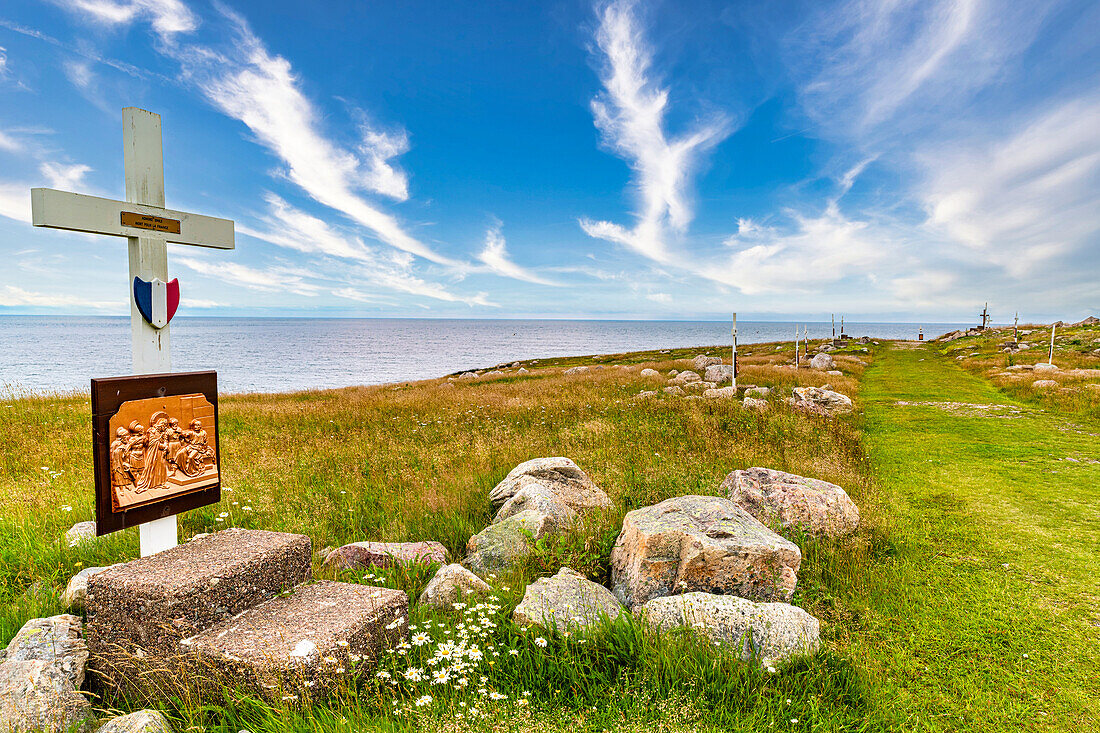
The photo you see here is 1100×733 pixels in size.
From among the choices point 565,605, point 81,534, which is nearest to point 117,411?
point 81,534

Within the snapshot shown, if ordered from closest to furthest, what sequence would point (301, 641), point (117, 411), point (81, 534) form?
1. point (301, 641)
2. point (117, 411)
3. point (81, 534)

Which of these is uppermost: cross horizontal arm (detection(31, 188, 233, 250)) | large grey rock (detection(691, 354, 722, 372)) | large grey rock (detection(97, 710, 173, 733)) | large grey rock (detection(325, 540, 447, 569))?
cross horizontal arm (detection(31, 188, 233, 250))

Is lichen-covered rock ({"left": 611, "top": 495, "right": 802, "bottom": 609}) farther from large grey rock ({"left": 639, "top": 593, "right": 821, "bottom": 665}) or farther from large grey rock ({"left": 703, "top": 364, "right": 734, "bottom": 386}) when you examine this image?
large grey rock ({"left": 703, "top": 364, "right": 734, "bottom": 386})

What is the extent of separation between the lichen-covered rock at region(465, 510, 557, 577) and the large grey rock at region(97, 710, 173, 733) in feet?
9.30

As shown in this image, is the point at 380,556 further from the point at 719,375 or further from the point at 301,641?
the point at 719,375

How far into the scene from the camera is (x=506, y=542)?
18.8 ft

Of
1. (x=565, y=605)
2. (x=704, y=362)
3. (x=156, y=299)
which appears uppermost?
(x=156, y=299)

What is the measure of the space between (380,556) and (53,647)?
253 centimetres

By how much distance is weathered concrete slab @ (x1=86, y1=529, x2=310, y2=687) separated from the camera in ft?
11.6

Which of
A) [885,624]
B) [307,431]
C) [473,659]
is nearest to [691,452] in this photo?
[885,624]

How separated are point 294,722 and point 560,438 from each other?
9561mm

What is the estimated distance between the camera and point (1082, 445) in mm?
10227

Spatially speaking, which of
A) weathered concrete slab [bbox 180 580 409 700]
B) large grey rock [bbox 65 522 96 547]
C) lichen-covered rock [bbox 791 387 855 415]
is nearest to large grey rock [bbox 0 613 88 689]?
weathered concrete slab [bbox 180 580 409 700]

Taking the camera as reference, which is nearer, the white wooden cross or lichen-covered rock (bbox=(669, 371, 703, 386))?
the white wooden cross
